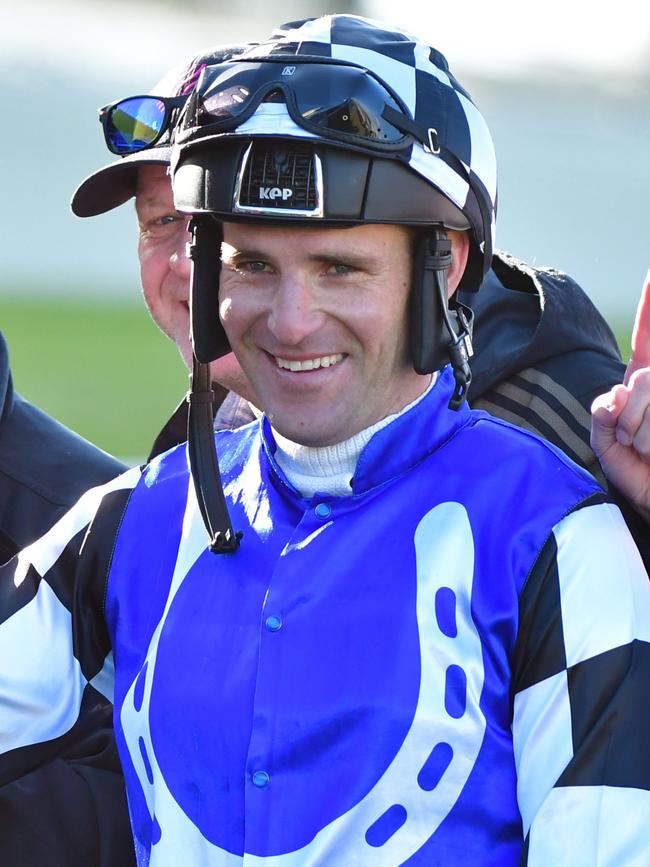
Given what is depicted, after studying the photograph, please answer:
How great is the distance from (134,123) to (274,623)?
4.19ft

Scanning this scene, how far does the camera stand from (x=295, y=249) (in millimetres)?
1930

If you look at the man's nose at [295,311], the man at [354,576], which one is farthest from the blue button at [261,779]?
the man's nose at [295,311]

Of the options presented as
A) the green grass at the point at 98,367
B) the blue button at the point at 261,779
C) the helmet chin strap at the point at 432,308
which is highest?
the helmet chin strap at the point at 432,308

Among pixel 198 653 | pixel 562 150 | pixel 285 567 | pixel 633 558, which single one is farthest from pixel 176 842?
pixel 562 150

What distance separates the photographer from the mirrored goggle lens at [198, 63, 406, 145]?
191cm

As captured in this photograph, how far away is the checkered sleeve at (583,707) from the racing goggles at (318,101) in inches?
24.7

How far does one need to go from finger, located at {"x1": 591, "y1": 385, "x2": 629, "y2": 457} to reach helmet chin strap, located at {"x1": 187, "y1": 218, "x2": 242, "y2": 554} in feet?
1.88

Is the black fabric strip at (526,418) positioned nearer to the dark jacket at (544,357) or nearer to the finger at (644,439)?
the dark jacket at (544,357)

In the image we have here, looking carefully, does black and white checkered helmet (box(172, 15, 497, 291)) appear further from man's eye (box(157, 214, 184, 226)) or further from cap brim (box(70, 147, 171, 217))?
man's eye (box(157, 214, 184, 226))

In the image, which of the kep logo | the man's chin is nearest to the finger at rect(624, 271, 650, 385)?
the kep logo

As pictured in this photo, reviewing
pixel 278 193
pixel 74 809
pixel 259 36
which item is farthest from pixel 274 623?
pixel 259 36

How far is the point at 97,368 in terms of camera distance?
66.1 ft

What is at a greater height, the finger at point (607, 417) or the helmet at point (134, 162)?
the helmet at point (134, 162)

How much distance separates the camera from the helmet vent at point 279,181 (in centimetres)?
189
